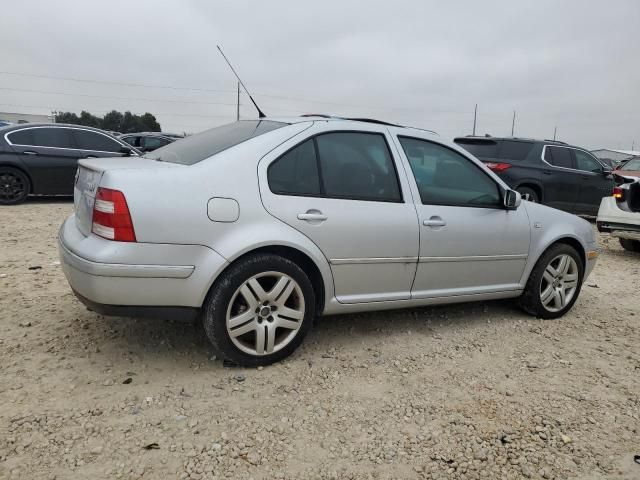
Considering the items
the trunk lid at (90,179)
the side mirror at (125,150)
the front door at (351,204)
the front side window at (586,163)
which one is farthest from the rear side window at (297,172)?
the front side window at (586,163)

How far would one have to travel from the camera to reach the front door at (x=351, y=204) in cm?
318

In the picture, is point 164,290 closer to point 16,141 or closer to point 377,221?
point 377,221

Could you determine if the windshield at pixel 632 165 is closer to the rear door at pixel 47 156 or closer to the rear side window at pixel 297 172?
the rear side window at pixel 297 172

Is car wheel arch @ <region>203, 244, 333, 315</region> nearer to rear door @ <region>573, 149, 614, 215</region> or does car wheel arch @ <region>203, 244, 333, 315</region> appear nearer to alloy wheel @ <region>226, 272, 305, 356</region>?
alloy wheel @ <region>226, 272, 305, 356</region>

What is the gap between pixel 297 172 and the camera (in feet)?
10.7

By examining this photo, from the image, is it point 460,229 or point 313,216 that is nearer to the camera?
point 313,216

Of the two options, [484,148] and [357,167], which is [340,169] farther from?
[484,148]

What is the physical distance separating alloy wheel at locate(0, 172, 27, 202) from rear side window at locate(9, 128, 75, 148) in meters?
0.62

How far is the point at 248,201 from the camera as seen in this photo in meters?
3.00

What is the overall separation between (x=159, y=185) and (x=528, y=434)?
7.67ft

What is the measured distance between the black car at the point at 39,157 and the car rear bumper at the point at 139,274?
695 cm

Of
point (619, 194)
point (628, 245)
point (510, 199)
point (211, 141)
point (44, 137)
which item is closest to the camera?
point (211, 141)

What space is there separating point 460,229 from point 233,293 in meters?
1.78

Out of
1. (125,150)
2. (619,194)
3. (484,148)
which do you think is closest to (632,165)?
(484,148)
